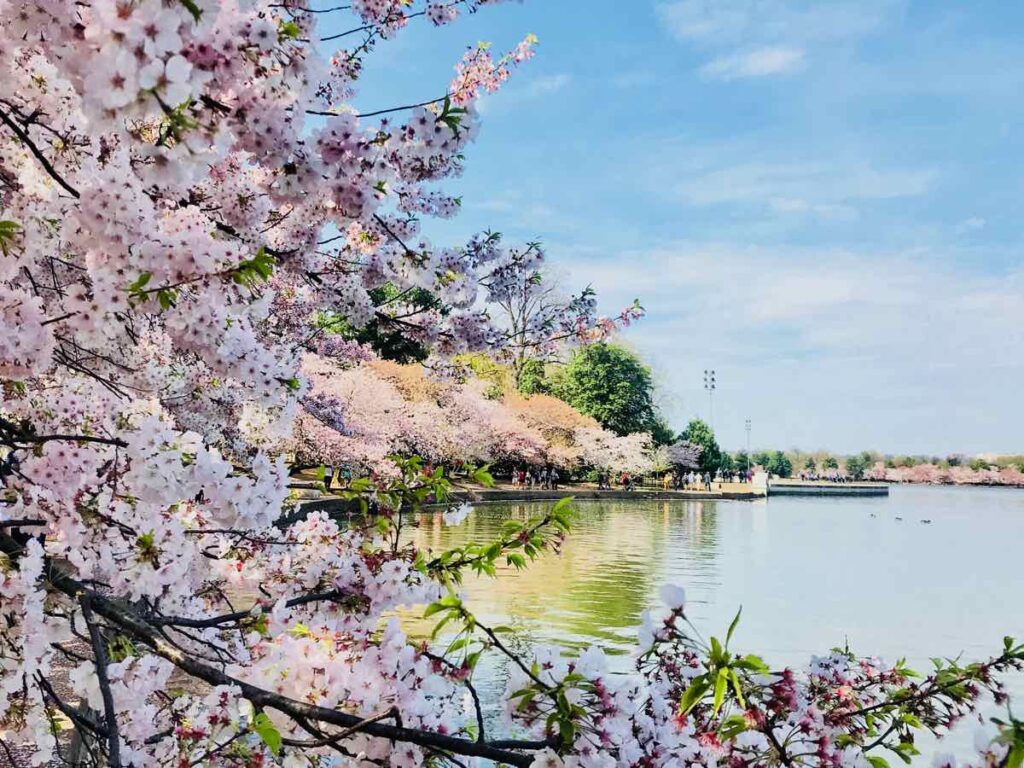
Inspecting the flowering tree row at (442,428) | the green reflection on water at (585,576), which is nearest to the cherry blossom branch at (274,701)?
the green reflection on water at (585,576)

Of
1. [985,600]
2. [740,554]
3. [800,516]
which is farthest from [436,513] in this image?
[800,516]

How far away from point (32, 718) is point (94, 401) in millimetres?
1776

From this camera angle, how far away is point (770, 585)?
22047mm

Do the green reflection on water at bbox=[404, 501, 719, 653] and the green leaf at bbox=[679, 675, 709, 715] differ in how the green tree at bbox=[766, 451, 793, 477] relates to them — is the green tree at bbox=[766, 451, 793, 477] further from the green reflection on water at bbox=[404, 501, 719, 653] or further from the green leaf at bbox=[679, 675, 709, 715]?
the green leaf at bbox=[679, 675, 709, 715]

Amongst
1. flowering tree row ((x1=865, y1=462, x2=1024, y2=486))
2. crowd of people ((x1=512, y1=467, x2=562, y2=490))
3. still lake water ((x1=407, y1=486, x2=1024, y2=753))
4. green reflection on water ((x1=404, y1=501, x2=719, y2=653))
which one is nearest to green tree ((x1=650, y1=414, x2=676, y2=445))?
crowd of people ((x1=512, y1=467, x2=562, y2=490))

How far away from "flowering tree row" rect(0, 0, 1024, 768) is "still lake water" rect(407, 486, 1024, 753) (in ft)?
15.6

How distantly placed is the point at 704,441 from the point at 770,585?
2113 inches

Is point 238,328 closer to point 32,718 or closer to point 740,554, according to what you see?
point 32,718

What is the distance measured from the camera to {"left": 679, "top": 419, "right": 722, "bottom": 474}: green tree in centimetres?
7444

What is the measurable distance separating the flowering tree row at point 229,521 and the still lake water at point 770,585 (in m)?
4.76

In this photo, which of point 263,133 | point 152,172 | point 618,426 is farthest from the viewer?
point 618,426

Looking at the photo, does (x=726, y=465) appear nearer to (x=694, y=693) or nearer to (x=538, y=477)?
(x=538, y=477)

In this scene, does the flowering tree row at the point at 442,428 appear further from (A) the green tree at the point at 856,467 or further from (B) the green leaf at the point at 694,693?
(A) the green tree at the point at 856,467

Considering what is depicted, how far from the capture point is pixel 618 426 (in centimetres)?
6444
